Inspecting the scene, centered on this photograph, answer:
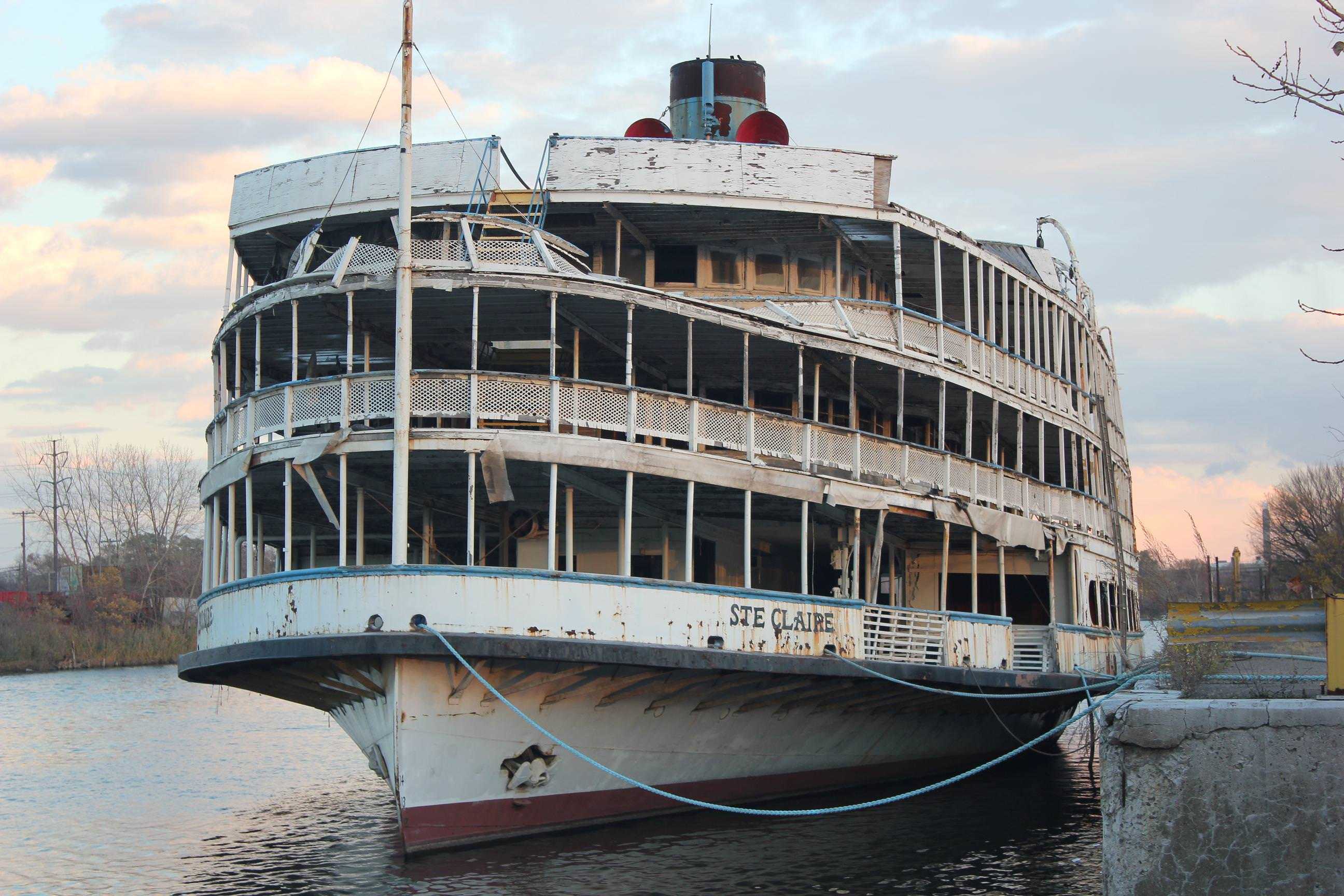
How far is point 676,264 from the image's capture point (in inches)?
835

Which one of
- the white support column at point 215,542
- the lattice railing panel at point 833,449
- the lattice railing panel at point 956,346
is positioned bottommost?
the white support column at point 215,542

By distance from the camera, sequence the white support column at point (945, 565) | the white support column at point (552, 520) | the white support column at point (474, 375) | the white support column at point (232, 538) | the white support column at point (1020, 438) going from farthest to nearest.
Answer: the white support column at point (1020, 438)
the white support column at point (945, 565)
the white support column at point (232, 538)
the white support column at point (474, 375)
the white support column at point (552, 520)

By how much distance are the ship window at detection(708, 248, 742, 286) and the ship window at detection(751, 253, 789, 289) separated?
0.27m

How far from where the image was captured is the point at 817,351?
758 inches

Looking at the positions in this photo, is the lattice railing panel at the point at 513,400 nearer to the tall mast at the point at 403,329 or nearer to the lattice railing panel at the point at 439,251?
the tall mast at the point at 403,329

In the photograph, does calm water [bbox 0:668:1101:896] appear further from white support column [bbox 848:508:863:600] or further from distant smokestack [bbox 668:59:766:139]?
distant smokestack [bbox 668:59:766:139]

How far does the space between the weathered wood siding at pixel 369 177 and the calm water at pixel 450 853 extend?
8.62m

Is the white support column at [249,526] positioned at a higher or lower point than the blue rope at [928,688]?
higher

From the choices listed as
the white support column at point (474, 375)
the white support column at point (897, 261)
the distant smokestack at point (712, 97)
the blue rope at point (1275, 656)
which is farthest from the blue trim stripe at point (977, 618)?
the distant smokestack at point (712, 97)

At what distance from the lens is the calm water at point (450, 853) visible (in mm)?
14055

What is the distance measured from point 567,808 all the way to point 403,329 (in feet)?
18.2

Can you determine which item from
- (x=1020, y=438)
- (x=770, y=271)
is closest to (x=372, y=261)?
(x=770, y=271)

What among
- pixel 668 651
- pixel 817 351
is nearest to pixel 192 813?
pixel 668 651

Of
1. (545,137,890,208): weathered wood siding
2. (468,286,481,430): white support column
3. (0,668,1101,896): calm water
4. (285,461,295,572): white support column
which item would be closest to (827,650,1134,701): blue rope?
(0,668,1101,896): calm water
